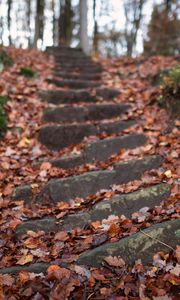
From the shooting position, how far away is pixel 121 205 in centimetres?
387

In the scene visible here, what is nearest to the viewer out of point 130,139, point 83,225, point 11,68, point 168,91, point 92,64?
point 83,225

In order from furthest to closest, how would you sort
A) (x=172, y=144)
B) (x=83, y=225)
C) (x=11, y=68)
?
(x=11, y=68) → (x=172, y=144) → (x=83, y=225)

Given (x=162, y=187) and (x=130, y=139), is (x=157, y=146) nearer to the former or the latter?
(x=130, y=139)

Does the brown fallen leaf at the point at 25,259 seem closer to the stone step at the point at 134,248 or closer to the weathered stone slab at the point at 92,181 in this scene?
the stone step at the point at 134,248

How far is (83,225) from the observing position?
3725mm

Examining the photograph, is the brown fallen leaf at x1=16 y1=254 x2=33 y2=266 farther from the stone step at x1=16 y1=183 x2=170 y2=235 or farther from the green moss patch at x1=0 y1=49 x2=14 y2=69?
the green moss patch at x1=0 y1=49 x2=14 y2=69

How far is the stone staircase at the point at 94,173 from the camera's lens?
3.16 meters

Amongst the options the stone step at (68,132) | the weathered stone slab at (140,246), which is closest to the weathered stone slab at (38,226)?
the weathered stone slab at (140,246)

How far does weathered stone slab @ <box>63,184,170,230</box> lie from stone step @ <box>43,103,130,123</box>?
301cm

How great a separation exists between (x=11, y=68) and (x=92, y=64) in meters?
2.85

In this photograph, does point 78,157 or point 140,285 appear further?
point 78,157

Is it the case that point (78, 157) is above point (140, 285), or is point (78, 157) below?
above

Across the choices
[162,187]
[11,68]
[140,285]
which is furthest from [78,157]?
[11,68]

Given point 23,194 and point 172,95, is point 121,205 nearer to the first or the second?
point 23,194
